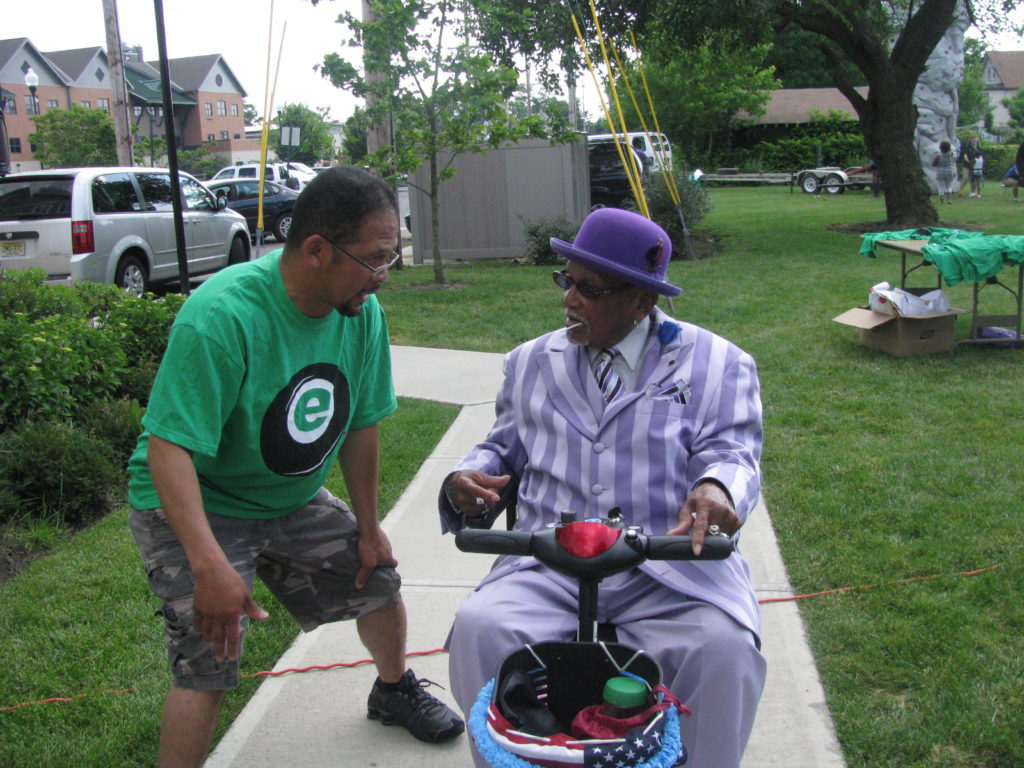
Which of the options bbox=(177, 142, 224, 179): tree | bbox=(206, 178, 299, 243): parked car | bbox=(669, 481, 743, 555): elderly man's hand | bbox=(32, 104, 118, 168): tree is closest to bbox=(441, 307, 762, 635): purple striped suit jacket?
bbox=(669, 481, 743, 555): elderly man's hand

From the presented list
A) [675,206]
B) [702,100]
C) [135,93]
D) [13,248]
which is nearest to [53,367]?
[13,248]

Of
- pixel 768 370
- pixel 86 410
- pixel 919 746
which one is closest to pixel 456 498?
pixel 919 746

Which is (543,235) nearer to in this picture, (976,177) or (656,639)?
(656,639)

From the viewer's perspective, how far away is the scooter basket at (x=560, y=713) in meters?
1.63

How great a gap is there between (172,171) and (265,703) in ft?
19.0

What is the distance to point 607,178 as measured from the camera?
18.5 m

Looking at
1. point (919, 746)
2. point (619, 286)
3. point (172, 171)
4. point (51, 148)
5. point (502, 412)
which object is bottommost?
point (919, 746)

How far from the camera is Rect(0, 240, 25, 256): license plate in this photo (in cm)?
1144

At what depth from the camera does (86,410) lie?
17.9ft

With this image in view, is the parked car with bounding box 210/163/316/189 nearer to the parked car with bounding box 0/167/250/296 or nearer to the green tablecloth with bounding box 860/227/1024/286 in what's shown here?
the parked car with bounding box 0/167/250/296

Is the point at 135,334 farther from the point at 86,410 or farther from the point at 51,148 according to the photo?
the point at 51,148

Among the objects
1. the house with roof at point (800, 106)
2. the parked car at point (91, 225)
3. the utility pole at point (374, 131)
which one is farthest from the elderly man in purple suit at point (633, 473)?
the house with roof at point (800, 106)

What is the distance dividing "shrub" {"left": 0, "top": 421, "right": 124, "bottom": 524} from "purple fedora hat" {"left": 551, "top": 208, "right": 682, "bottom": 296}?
3.38 metres

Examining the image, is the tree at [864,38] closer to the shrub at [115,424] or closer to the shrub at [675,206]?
the shrub at [675,206]
